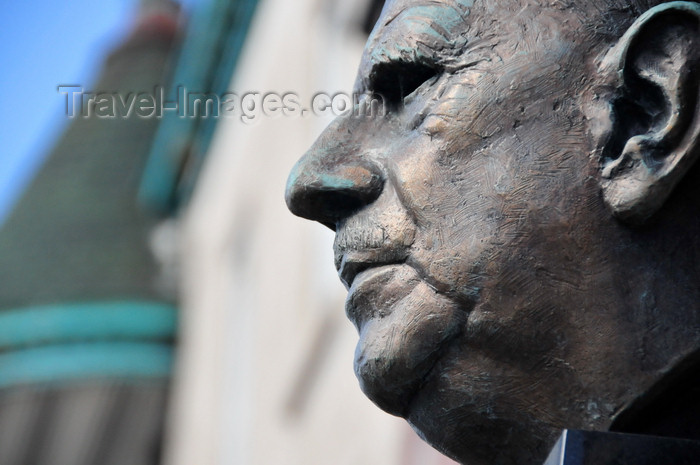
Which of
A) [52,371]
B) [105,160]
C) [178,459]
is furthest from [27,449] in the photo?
[105,160]

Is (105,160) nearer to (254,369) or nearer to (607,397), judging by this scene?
(254,369)

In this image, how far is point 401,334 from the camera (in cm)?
178

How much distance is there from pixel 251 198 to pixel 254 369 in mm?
1246

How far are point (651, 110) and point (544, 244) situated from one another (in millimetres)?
221

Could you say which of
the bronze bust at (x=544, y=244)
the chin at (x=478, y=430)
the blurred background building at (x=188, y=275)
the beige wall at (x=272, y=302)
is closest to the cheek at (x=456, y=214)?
the bronze bust at (x=544, y=244)

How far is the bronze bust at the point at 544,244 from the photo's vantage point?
→ 1.74 metres

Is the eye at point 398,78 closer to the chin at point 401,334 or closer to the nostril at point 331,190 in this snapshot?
the nostril at point 331,190

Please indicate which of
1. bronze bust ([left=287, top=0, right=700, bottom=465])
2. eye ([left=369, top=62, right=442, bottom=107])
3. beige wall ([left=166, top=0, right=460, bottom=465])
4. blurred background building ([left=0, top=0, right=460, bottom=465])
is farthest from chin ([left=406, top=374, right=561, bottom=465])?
blurred background building ([left=0, top=0, right=460, bottom=465])

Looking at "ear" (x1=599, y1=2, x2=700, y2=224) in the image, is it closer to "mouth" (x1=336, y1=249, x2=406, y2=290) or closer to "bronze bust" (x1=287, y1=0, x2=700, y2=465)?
"bronze bust" (x1=287, y1=0, x2=700, y2=465)

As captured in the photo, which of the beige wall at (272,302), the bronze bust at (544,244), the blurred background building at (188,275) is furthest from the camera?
the blurred background building at (188,275)

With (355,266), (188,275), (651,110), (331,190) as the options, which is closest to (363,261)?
(355,266)

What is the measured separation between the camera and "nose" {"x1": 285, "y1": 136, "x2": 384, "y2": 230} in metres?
1.90

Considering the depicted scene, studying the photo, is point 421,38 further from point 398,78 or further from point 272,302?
point 272,302

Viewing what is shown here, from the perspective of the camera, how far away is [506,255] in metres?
1.76
